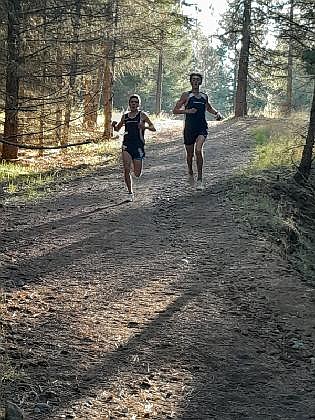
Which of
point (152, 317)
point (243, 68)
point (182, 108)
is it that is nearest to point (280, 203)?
point (182, 108)

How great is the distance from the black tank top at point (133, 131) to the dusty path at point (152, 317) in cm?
124

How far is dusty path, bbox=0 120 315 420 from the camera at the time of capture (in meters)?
4.89

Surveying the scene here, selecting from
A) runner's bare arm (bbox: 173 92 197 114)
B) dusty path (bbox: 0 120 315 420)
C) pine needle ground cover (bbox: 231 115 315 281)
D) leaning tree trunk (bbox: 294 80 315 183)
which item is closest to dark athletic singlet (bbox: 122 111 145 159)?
runner's bare arm (bbox: 173 92 197 114)

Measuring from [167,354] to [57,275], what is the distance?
2418 millimetres

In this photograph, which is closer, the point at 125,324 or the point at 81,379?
the point at 81,379

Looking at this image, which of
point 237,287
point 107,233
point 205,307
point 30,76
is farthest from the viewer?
point 30,76

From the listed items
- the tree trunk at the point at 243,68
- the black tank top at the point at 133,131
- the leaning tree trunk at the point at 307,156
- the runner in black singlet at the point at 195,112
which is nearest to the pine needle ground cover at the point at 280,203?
the leaning tree trunk at the point at 307,156

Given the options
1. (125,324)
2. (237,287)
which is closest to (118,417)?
(125,324)

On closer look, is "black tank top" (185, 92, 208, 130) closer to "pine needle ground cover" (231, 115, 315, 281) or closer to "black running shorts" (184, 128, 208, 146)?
"black running shorts" (184, 128, 208, 146)

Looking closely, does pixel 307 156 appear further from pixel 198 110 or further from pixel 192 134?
pixel 198 110

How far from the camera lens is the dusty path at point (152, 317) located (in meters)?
4.89

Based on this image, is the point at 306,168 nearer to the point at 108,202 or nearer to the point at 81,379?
the point at 108,202

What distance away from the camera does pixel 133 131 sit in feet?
36.2

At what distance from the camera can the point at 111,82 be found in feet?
75.6
